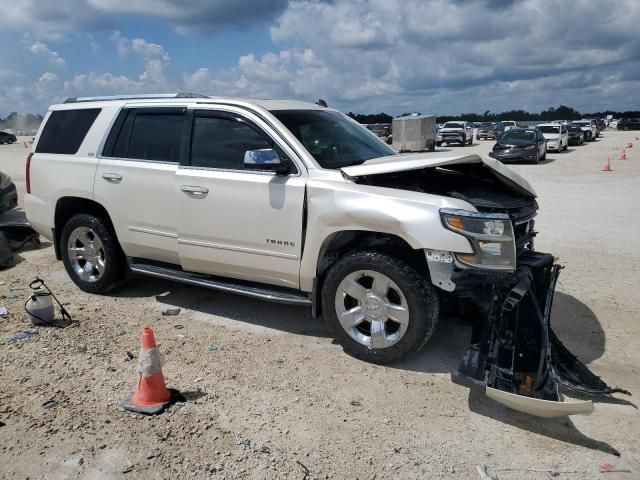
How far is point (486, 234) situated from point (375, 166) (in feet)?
3.39

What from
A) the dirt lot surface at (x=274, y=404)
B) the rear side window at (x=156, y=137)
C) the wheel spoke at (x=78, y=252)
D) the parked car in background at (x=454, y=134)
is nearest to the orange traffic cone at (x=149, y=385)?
the dirt lot surface at (x=274, y=404)

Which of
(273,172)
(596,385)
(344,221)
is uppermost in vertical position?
(273,172)

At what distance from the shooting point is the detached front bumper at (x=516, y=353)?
3.41 meters

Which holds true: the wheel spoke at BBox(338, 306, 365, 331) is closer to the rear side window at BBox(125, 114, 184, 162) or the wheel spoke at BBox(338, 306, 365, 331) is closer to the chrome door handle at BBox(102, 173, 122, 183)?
the rear side window at BBox(125, 114, 184, 162)

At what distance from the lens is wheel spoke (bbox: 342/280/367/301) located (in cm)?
414

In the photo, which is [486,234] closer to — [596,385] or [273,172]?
Answer: [596,385]

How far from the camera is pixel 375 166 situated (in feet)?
13.9

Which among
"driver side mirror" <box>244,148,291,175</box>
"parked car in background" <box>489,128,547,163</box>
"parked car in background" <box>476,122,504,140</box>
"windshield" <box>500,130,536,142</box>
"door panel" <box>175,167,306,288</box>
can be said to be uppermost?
"parked car in background" <box>476,122,504,140</box>

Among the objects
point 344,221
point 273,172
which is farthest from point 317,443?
point 273,172

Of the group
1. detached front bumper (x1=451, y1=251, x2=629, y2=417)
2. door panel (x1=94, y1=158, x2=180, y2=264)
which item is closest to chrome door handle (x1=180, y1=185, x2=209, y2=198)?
door panel (x1=94, y1=158, x2=180, y2=264)

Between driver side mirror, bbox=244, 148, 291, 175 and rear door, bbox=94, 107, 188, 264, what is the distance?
1.00 m

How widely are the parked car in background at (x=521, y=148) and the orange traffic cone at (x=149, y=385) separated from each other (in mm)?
22461

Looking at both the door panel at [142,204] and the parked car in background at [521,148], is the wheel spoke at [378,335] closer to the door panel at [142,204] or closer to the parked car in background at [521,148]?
the door panel at [142,204]

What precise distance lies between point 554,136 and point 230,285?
3064cm
